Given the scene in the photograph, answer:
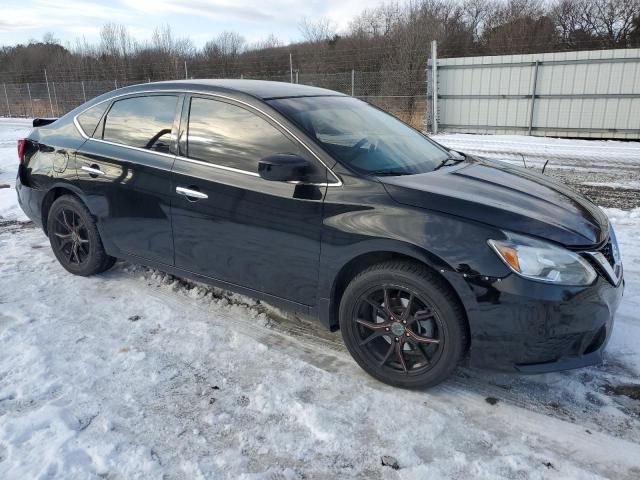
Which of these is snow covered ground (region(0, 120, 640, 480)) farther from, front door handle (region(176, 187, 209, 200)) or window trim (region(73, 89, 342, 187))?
window trim (region(73, 89, 342, 187))

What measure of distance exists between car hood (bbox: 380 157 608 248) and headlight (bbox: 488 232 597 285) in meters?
0.06

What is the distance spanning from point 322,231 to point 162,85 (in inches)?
73.0

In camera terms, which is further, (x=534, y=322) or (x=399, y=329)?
(x=399, y=329)

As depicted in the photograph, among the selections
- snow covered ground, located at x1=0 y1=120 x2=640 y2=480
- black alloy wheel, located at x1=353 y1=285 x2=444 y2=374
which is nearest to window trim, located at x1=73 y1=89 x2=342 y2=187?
black alloy wheel, located at x1=353 y1=285 x2=444 y2=374

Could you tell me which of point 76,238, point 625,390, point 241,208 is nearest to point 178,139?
point 241,208

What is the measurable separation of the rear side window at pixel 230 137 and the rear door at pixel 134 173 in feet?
0.68

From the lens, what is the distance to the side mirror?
279 cm

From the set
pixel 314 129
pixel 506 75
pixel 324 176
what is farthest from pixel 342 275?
pixel 506 75

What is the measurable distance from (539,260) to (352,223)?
965 mm

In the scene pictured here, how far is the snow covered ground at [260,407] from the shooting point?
7.39ft

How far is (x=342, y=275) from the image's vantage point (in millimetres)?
2906

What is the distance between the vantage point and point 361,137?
3.32 meters

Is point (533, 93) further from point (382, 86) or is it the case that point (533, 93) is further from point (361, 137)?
point (361, 137)

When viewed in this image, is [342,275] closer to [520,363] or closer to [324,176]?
[324,176]
